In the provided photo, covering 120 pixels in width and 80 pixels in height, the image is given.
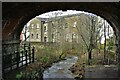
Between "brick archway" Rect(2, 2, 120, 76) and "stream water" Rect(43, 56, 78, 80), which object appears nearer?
"brick archway" Rect(2, 2, 120, 76)

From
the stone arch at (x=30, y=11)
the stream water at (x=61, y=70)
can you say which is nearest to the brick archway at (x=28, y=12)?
the stone arch at (x=30, y=11)

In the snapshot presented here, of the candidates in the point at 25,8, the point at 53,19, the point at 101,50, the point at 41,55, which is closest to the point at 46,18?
the point at 53,19

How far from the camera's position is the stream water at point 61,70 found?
7.13 meters

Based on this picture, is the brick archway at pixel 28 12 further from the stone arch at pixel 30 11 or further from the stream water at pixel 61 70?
the stream water at pixel 61 70

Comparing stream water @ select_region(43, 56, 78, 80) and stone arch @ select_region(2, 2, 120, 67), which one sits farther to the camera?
stream water @ select_region(43, 56, 78, 80)

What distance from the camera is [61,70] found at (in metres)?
7.46

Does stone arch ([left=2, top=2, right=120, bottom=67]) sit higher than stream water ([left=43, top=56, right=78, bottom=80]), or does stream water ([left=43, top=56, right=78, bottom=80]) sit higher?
stone arch ([left=2, top=2, right=120, bottom=67])

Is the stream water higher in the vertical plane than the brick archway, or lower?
lower

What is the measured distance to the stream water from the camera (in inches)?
281

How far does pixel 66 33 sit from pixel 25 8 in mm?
1904

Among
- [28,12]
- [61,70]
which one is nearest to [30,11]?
[28,12]

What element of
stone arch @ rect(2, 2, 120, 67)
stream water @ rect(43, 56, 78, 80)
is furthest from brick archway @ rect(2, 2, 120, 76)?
stream water @ rect(43, 56, 78, 80)

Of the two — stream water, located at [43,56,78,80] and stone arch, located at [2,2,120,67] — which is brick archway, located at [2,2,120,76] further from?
stream water, located at [43,56,78,80]

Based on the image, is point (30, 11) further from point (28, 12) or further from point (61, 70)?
point (61, 70)
